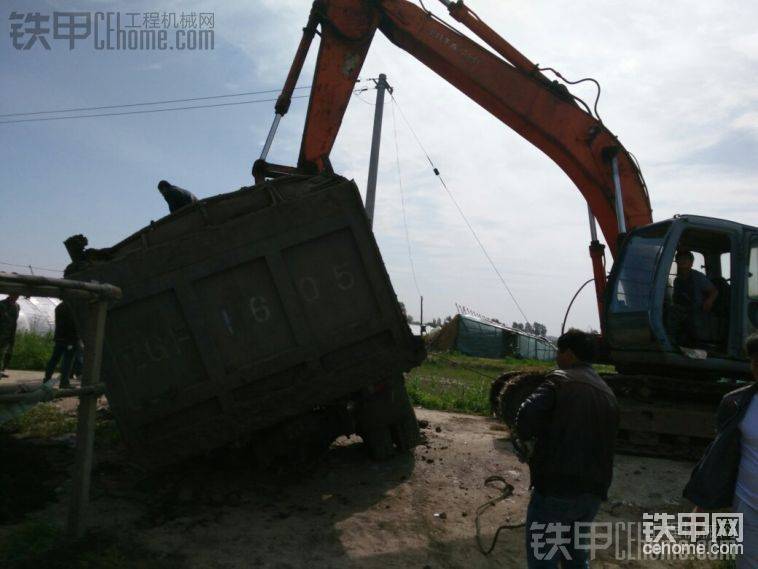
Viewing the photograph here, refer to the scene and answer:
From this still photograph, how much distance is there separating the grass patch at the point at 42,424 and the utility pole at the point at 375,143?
9855 millimetres

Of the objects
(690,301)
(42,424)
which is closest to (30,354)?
(42,424)

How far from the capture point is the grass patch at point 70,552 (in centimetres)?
318

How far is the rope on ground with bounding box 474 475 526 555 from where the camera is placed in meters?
4.21

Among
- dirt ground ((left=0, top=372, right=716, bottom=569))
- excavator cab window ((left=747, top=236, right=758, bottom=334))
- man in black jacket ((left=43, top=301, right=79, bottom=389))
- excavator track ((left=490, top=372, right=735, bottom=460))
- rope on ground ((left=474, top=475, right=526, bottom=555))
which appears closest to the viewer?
dirt ground ((left=0, top=372, right=716, bottom=569))

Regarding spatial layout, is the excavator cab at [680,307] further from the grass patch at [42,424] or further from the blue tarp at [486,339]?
the blue tarp at [486,339]

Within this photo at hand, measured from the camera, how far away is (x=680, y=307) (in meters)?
6.35

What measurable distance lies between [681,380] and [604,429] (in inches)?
182

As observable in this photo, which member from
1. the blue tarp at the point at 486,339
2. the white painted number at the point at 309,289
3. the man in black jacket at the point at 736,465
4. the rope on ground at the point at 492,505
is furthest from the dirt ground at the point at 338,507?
the blue tarp at the point at 486,339

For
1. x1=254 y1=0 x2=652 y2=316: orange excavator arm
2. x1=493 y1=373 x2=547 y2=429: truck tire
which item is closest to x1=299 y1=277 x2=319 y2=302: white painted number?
x1=254 y1=0 x2=652 y2=316: orange excavator arm

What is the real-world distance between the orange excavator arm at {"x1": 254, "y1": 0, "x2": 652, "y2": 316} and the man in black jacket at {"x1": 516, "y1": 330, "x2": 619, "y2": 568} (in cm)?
511

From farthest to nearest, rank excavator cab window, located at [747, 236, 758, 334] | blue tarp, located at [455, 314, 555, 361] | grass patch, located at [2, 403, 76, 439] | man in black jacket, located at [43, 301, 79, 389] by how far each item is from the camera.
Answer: blue tarp, located at [455, 314, 555, 361], man in black jacket, located at [43, 301, 79, 389], grass patch, located at [2, 403, 76, 439], excavator cab window, located at [747, 236, 758, 334]

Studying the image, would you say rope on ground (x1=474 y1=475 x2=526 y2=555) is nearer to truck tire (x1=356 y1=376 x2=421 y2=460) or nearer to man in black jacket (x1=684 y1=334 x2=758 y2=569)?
truck tire (x1=356 y1=376 x2=421 y2=460)

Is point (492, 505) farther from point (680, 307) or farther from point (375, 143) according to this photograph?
point (375, 143)

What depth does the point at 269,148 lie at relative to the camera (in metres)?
6.98
